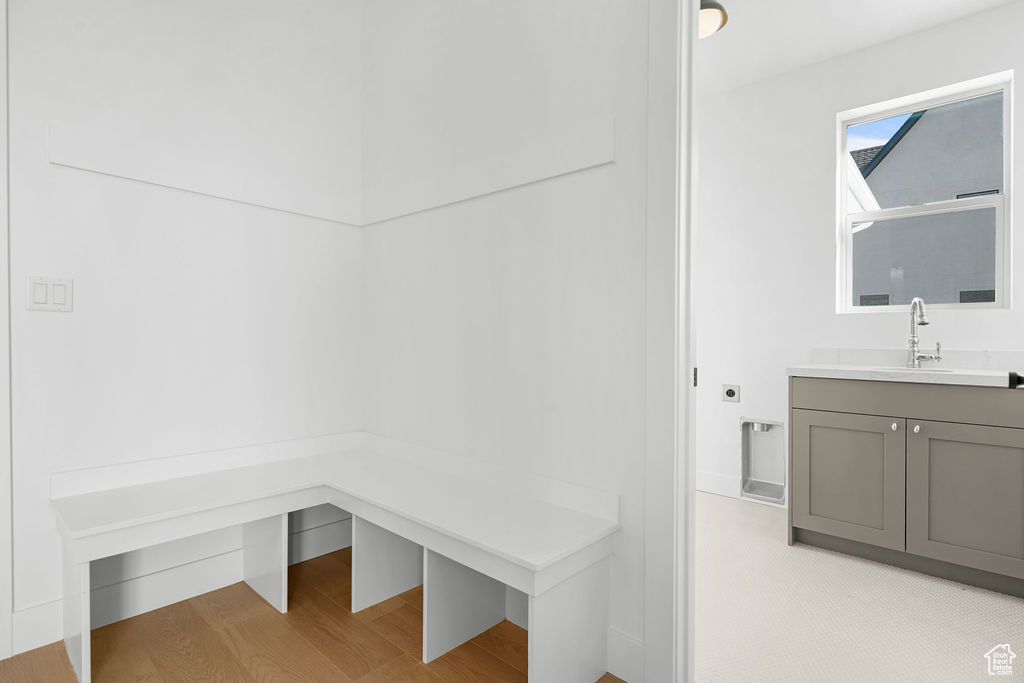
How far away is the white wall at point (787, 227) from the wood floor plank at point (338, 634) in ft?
7.29

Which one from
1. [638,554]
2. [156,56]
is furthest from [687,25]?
[156,56]

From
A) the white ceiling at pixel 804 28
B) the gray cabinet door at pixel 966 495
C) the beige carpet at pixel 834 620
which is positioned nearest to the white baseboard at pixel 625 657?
the beige carpet at pixel 834 620

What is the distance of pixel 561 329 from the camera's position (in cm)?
179

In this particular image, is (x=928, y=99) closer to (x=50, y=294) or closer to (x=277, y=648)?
(x=277, y=648)

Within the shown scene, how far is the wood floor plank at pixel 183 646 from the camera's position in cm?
160

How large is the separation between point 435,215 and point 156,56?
3.88 feet

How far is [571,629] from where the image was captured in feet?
4.88

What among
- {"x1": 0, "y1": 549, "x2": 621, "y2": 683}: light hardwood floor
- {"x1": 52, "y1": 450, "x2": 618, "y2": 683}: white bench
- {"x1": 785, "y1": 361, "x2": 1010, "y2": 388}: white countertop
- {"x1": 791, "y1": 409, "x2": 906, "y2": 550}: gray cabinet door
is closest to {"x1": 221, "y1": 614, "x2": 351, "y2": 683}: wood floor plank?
{"x1": 0, "y1": 549, "x2": 621, "y2": 683}: light hardwood floor

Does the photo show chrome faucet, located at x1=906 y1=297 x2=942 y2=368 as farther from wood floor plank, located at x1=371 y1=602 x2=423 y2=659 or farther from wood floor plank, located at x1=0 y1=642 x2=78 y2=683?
wood floor plank, located at x1=0 y1=642 x2=78 y2=683

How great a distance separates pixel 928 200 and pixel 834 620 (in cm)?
220

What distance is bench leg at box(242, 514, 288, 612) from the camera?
196cm

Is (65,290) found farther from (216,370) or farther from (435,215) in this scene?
(435,215)

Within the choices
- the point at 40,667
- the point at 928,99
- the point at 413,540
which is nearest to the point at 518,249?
the point at 413,540

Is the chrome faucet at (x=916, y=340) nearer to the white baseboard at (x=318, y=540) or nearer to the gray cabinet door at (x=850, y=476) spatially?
the gray cabinet door at (x=850, y=476)
